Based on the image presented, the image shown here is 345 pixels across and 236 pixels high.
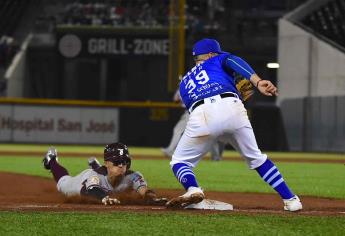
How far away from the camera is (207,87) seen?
7.55 m

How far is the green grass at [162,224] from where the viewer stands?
5.95m

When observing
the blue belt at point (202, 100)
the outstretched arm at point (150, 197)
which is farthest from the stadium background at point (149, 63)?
the blue belt at point (202, 100)

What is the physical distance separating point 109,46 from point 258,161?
25043 mm

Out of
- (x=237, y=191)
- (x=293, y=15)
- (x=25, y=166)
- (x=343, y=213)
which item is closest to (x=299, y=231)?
(x=343, y=213)

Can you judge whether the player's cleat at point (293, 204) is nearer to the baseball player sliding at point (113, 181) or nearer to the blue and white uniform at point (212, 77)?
the blue and white uniform at point (212, 77)

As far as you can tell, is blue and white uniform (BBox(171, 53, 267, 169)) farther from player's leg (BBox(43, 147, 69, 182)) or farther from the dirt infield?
player's leg (BBox(43, 147, 69, 182))

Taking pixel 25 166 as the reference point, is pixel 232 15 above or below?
above

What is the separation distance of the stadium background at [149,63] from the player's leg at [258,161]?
18.7 metres

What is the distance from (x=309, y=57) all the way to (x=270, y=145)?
10.4 ft

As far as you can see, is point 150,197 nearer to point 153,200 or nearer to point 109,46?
point 153,200

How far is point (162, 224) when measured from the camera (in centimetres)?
628

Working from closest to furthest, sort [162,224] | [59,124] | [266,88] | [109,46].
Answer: [162,224], [266,88], [59,124], [109,46]

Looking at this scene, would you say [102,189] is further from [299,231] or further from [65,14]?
[65,14]

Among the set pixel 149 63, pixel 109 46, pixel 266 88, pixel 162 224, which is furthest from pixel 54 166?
pixel 149 63
